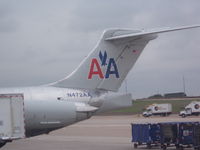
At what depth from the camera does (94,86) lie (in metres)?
18.4

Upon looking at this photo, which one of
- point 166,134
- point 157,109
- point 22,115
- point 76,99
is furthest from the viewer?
point 157,109

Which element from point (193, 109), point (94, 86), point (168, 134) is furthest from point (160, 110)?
point (94, 86)

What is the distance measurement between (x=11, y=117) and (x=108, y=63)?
4.40 meters

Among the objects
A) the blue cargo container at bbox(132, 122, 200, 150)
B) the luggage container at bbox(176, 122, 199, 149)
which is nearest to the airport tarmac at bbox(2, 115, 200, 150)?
the blue cargo container at bbox(132, 122, 200, 150)

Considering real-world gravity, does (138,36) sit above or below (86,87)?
above

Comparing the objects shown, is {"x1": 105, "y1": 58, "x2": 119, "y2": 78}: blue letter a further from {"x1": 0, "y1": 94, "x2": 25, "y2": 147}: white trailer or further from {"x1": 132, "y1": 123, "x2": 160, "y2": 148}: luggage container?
{"x1": 132, "y1": 123, "x2": 160, "y2": 148}: luggage container

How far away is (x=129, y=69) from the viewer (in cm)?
1858

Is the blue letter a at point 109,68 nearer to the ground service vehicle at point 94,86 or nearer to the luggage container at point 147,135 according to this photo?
the ground service vehicle at point 94,86

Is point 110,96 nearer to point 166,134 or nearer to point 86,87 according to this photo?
point 86,87

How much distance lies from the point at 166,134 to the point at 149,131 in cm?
112

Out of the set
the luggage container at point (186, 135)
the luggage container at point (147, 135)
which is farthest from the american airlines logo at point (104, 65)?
the luggage container at point (147, 135)

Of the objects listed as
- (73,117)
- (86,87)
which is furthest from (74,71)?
(73,117)

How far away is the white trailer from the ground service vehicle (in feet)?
2.87

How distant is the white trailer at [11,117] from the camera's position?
53.1 feet
